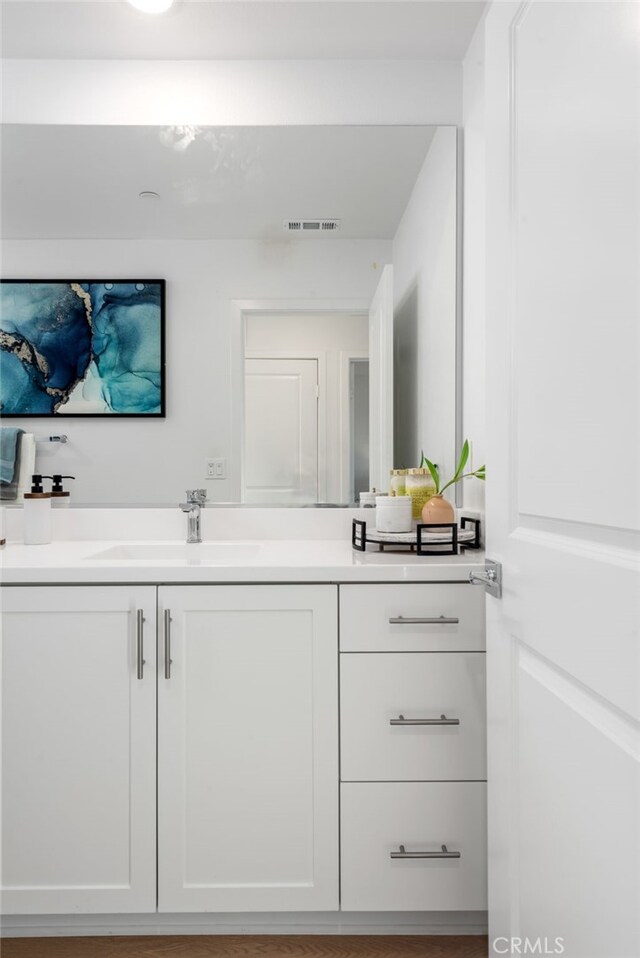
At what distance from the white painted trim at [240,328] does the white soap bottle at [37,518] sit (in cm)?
56

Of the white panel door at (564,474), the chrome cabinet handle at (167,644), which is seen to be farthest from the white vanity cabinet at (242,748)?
the white panel door at (564,474)

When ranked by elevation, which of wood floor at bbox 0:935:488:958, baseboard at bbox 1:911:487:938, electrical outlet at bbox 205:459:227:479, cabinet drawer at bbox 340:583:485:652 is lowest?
wood floor at bbox 0:935:488:958

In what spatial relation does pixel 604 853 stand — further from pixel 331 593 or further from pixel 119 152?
pixel 119 152

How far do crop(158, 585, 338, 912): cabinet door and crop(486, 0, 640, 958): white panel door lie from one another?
394 millimetres

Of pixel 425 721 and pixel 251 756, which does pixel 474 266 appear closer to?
pixel 425 721

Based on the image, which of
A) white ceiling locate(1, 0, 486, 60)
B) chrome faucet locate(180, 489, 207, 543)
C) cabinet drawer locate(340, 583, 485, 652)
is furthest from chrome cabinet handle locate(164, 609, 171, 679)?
white ceiling locate(1, 0, 486, 60)

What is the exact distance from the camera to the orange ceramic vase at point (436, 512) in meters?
1.72

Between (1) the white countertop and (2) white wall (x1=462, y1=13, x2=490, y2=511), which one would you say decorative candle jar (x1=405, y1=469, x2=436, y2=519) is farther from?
(1) the white countertop

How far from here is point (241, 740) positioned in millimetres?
1461

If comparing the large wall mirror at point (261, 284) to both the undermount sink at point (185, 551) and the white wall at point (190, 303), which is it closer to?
the white wall at point (190, 303)

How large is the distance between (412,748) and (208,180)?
1.73 m

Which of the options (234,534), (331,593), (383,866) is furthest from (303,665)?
(234,534)

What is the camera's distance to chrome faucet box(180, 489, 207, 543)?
1945mm

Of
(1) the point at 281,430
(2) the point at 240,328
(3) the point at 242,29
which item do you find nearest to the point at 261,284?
(2) the point at 240,328
